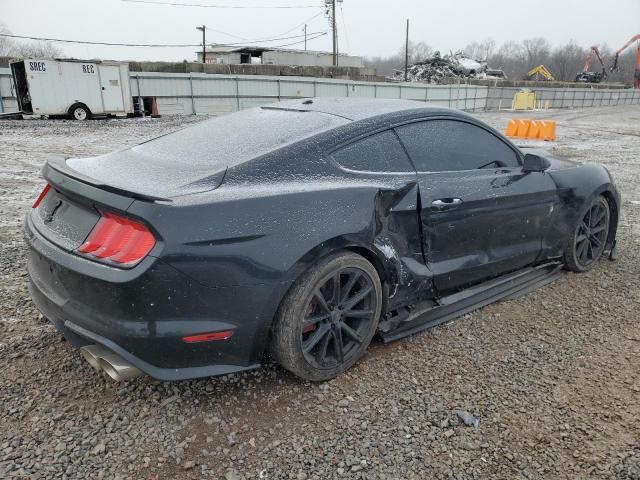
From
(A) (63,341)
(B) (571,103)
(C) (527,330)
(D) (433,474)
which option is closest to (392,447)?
(D) (433,474)

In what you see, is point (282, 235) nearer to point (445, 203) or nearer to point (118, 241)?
point (118, 241)

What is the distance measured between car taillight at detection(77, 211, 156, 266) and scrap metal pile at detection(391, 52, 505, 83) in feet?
165

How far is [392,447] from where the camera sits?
7.35 ft

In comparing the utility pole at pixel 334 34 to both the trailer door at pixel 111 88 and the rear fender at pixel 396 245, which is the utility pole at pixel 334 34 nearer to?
the trailer door at pixel 111 88

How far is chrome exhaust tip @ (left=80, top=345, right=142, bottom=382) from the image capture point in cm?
218

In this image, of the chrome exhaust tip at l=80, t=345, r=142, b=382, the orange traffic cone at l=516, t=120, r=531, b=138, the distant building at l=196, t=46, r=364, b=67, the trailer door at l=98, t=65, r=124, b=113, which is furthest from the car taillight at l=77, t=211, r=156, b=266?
the distant building at l=196, t=46, r=364, b=67

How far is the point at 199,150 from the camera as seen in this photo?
2.79 meters

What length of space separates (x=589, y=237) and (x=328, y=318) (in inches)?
114

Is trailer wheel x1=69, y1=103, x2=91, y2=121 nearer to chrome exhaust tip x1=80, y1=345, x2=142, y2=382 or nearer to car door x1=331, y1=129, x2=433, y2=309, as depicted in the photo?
car door x1=331, y1=129, x2=433, y2=309

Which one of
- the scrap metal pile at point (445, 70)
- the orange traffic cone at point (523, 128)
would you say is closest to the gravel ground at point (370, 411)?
the orange traffic cone at point (523, 128)

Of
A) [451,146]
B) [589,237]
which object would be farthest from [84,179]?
[589,237]

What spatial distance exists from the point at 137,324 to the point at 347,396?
3.77 feet

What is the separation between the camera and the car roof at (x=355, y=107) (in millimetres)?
3021

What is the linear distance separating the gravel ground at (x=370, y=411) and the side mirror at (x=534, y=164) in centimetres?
106
